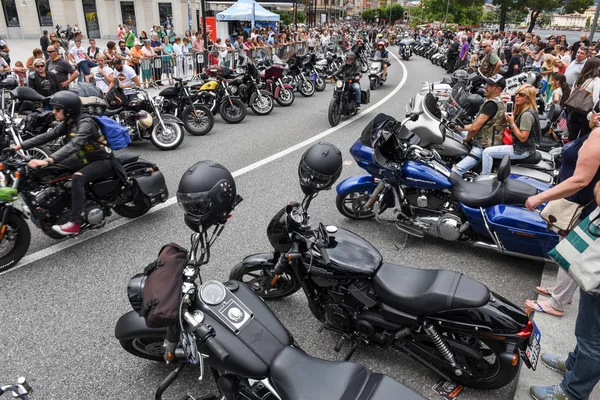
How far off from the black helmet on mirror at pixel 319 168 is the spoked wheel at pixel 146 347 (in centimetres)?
145

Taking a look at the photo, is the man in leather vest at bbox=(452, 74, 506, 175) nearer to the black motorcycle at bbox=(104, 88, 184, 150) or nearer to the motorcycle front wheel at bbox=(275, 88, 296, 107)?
the black motorcycle at bbox=(104, 88, 184, 150)

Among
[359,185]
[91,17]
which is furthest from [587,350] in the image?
[91,17]

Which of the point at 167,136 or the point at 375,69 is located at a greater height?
the point at 375,69

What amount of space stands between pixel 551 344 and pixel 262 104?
30.5 ft

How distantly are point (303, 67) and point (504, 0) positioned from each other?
47.6 metres

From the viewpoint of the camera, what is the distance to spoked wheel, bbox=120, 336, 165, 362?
3.09 m

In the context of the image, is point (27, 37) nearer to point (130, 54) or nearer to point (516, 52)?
point (130, 54)

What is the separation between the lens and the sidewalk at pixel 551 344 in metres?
3.11

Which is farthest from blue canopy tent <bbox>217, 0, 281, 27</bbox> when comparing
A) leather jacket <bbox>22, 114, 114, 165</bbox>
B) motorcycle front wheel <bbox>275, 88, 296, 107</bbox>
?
leather jacket <bbox>22, 114, 114, 165</bbox>

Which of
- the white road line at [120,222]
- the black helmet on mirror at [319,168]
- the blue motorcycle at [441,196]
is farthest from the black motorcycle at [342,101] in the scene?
the black helmet on mirror at [319,168]

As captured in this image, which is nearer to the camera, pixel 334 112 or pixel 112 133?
pixel 112 133

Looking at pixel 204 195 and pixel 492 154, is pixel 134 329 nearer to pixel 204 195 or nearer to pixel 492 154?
pixel 204 195

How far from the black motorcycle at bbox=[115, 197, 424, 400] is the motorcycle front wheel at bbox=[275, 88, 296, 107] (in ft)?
34.7

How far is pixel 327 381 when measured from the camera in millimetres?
2215
